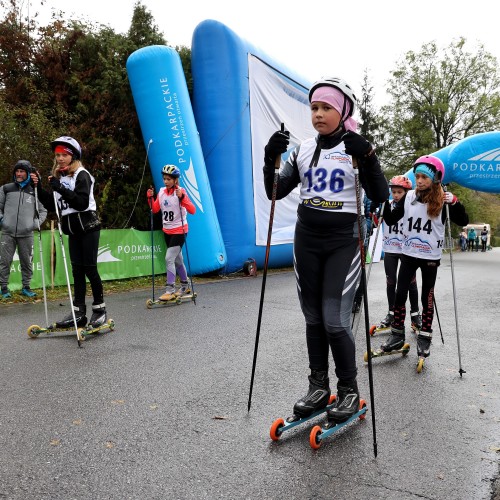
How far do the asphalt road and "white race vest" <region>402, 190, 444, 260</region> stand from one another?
112cm

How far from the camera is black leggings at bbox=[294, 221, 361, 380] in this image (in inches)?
128

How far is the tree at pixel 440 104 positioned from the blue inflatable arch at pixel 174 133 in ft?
113

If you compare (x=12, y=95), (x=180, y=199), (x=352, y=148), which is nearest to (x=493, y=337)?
(x=352, y=148)

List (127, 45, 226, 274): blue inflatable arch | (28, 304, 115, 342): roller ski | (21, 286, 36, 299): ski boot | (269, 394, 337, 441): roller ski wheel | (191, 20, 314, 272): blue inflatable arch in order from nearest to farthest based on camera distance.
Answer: (269, 394, 337, 441): roller ski wheel, (28, 304, 115, 342): roller ski, (21, 286, 36, 299): ski boot, (127, 45, 226, 274): blue inflatable arch, (191, 20, 314, 272): blue inflatable arch

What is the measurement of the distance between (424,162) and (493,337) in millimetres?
2814

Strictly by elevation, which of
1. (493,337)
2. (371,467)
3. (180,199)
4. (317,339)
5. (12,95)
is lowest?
(493,337)

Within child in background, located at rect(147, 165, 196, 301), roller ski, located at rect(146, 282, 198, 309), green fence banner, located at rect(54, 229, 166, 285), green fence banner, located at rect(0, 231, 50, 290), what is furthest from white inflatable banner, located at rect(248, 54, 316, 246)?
green fence banner, located at rect(0, 231, 50, 290)

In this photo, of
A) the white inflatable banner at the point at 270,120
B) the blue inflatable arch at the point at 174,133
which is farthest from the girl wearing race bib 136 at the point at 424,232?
the white inflatable banner at the point at 270,120

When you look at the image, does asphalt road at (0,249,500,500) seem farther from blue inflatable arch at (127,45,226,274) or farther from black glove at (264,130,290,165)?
blue inflatable arch at (127,45,226,274)

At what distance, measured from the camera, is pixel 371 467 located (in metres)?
2.73

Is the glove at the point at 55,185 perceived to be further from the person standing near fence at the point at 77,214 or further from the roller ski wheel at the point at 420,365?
the roller ski wheel at the point at 420,365

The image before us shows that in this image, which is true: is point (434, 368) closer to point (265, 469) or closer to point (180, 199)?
point (265, 469)

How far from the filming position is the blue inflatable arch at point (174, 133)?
1200 cm

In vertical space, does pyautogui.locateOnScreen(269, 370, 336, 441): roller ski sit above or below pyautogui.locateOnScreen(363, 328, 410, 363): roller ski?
above
